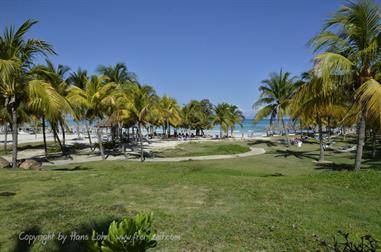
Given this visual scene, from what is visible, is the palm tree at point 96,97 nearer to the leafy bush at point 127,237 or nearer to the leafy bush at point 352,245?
the leafy bush at point 352,245

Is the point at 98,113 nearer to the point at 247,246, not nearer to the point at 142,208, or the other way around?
the point at 142,208

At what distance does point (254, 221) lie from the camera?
495 cm

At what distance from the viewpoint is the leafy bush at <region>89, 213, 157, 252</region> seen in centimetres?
213

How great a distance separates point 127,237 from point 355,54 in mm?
9864

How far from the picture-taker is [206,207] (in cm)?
570

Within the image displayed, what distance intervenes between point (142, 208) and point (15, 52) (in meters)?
8.45

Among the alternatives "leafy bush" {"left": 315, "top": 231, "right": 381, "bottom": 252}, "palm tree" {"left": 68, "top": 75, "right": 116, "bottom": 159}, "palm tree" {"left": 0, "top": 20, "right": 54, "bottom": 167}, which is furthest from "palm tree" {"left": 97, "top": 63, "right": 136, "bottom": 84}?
"leafy bush" {"left": 315, "top": 231, "right": 381, "bottom": 252}

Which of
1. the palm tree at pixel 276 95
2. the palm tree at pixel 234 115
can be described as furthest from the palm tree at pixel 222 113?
the palm tree at pixel 276 95

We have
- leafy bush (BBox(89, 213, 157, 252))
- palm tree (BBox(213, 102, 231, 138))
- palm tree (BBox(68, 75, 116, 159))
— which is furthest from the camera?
palm tree (BBox(213, 102, 231, 138))

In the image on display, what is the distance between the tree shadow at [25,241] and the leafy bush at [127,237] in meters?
2.43

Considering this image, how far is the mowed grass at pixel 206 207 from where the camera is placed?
4.27 meters

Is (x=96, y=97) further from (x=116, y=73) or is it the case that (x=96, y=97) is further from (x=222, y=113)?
(x=222, y=113)

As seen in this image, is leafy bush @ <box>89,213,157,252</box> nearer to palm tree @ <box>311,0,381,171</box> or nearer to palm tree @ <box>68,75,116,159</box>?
palm tree @ <box>311,0,381,171</box>

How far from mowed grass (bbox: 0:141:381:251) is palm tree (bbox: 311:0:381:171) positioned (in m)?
2.58
